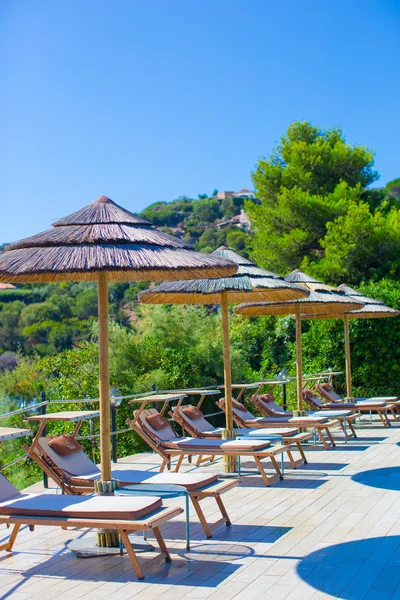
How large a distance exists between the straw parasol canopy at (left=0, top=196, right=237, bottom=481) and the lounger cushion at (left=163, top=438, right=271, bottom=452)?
7.46ft

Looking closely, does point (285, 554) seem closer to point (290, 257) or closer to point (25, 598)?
A: point (25, 598)

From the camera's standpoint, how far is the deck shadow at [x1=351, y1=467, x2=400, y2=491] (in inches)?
292

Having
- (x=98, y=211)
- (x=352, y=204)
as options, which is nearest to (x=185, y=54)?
(x=352, y=204)

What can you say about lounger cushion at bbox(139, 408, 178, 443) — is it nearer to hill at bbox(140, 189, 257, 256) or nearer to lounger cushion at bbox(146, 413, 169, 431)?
lounger cushion at bbox(146, 413, 169, 431)

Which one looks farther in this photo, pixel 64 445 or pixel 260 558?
pixel 64 445

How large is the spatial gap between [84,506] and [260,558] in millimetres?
1306

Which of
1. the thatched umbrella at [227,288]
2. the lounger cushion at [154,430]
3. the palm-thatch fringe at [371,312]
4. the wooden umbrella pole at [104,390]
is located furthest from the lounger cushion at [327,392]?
the wooden umbrella pole at [104,390]

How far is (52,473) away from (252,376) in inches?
459

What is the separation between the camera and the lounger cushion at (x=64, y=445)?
6.27m

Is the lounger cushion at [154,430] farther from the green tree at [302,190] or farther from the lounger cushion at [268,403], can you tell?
the green tree at [302,190]

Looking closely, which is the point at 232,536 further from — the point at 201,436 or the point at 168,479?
the point at 201,436

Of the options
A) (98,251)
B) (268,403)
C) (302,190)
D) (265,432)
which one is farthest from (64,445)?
(302,190)

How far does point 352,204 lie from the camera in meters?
20.7

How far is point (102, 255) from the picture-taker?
5.09 m
